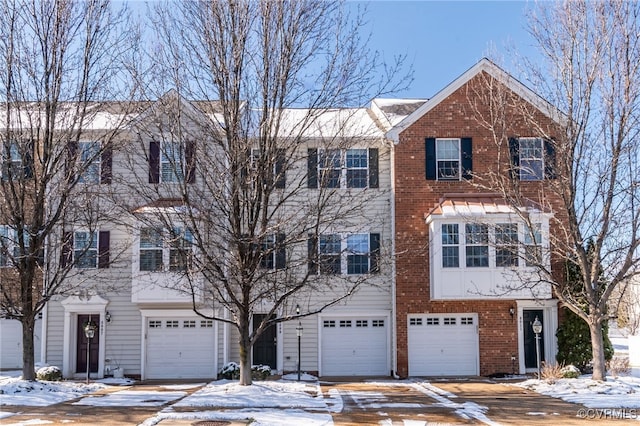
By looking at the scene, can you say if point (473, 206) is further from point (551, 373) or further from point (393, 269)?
point (551, 373)

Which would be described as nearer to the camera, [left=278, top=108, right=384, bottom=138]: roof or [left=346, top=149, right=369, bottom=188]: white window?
[left=278, top=108, right=384, bottom=138]: roof

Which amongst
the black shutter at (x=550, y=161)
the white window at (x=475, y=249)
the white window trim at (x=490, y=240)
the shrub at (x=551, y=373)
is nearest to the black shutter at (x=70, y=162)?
the white window trim at (x=490, y=240)

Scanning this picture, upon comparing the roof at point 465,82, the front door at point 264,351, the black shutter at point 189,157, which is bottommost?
the front door at point 264,351

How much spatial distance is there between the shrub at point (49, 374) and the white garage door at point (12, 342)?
211 cm

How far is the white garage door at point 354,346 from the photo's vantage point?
794 inches

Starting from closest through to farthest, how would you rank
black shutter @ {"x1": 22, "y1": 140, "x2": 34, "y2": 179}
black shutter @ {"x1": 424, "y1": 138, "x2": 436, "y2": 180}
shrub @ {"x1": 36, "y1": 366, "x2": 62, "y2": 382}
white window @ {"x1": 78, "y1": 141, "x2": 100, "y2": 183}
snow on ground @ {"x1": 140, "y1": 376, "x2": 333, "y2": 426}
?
snow on ground @ {"x1": 140, "y1": 376, "x2": 333, "y2": 426} < black shutter @ {"x1": 22, "y1": 140, "x2": 34, "y2": 179} < white window @ {"x1": 78, "y1": 141, "x2": 100, "y2": 183} < shrub @ {"x1": 36, "y1": 366, "x2": 62, "y2": 382} < black shutter @ {"x1": 424, "y1": 138, "x2": 436, "y2": 180}

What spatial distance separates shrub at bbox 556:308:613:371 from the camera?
61.0 feet

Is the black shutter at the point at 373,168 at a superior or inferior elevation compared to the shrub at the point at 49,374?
superior

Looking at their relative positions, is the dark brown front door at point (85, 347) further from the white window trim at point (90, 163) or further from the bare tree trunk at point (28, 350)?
the white window trim at point (90, 163)

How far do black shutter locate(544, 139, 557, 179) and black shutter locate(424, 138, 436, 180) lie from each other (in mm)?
3342

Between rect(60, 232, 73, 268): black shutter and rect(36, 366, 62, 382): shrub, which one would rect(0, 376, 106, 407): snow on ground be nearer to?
rect(36, 366, 62, 382): shrub

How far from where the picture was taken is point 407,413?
12.5m


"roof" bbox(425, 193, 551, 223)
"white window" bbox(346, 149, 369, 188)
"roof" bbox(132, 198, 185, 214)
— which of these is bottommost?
"roof" bbox(132, 198, 185, 214)

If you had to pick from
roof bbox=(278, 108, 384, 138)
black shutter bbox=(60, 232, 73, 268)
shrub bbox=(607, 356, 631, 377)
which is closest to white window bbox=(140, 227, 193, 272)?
black shutter bbox=(60, 232, 73, 268)
